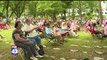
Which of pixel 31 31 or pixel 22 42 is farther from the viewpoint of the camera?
pixel 31 31

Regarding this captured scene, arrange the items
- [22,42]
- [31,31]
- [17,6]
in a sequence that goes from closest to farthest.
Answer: [22,42] < [31,31] < [17,6]

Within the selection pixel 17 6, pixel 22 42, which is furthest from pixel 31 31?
pixel 17 6

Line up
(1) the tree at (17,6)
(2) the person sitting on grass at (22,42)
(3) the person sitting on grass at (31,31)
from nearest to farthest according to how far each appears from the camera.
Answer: (2) the person sitting on grass at (22,42) < (3) the person sitting on grass at (31,31) < (1) the tree at (17,6)

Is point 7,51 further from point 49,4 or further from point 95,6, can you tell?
point 95,6

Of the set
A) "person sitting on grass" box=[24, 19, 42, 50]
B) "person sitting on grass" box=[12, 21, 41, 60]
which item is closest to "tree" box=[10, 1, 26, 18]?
"person sitting on grass" box=[24, 19, 42, 50]

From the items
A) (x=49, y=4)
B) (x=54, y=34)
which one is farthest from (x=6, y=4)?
(x=54, y=34)

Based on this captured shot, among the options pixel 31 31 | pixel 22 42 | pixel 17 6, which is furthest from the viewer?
pixel 17 6

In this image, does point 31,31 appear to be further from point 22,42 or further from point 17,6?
point 17,6

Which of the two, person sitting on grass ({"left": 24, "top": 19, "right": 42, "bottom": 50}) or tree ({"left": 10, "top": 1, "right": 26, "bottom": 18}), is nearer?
person sitting on grass ({"left": 24, "top": 19, "right": 42, "bottom": 50})

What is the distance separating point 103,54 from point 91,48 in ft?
4.67

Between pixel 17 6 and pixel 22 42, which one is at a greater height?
pixel 17 6

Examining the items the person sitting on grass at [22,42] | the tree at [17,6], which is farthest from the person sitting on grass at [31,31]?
the tree at [17,6]

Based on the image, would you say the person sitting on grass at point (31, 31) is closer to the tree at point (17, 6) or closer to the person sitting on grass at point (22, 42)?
the person sitting on grass at point (22, 42)

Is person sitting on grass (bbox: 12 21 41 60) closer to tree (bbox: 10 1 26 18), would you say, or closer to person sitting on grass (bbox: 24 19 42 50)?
person sitting on grass (bbox: 24 19 42 50)
